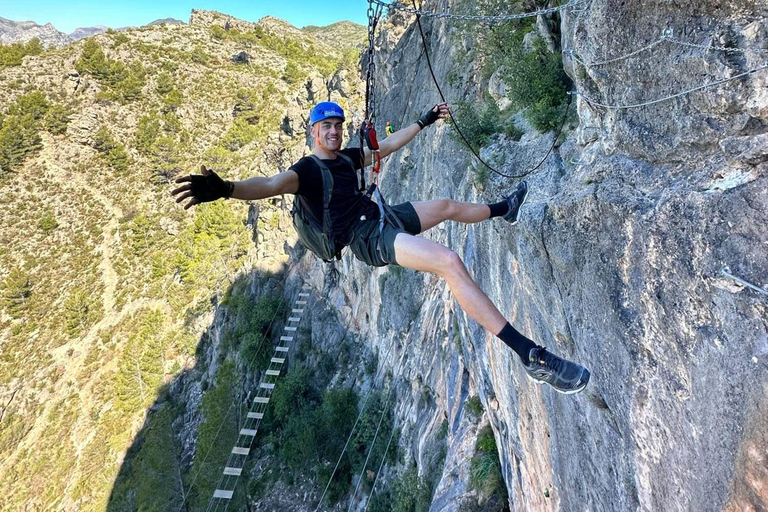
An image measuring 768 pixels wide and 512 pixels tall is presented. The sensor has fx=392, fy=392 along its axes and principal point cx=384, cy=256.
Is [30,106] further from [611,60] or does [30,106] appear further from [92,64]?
[611,60]

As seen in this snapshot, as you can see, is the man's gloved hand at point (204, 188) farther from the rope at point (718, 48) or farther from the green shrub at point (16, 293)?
the green shrub at point (16, 293)

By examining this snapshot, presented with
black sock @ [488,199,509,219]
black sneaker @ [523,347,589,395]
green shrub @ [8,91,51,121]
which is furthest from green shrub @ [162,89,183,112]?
black sneaker @ [523,347,589,395]

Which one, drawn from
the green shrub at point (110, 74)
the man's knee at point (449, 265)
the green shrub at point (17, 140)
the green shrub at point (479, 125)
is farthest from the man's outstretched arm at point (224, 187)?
the green shrub at point (110, 74)

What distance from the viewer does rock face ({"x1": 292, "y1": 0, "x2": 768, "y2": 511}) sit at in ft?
6.22

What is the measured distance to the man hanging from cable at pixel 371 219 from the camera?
2916 mm

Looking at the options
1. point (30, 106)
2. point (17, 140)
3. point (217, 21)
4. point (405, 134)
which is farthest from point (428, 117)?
point (217, 21)

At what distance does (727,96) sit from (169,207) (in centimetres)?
4613

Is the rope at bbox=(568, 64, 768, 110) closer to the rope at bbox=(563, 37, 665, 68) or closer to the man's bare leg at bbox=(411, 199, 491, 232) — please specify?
the rope at bbox=(563, 37, 665, 68)

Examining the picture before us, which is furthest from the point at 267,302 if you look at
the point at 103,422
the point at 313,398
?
the point at 103,422

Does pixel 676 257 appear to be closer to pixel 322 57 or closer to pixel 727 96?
pixel 727 96

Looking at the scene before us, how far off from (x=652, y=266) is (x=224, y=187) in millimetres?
2800

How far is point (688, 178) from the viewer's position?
7.61 ft

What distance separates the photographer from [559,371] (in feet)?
9.51

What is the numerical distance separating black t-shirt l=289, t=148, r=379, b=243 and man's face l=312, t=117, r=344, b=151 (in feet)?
0.52
